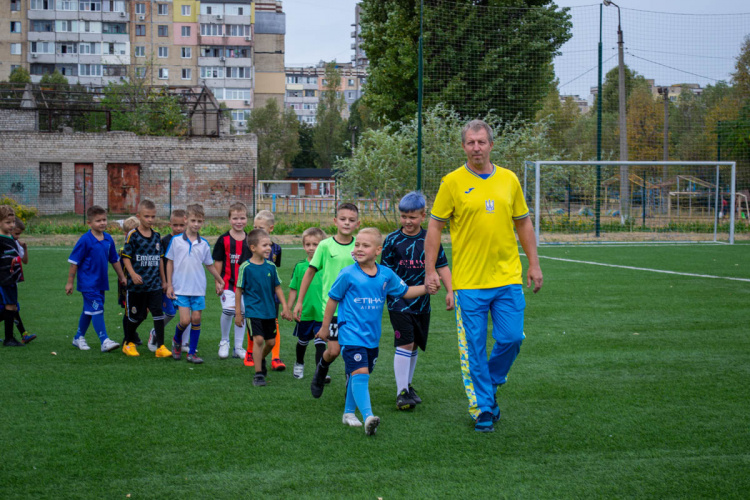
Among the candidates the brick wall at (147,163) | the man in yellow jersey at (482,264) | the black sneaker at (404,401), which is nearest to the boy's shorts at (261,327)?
the black sneaker at (404,401)

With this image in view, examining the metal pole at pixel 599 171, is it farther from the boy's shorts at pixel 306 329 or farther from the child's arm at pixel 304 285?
the child's arm at pixel 304 285

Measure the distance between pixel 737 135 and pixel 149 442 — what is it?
24213mm

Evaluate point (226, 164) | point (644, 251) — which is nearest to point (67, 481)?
point (644, 251)

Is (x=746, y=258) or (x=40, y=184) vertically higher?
(x=40, y=184)

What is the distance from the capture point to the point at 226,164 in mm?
35469

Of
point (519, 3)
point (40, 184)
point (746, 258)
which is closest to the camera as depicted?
point (746, 258)

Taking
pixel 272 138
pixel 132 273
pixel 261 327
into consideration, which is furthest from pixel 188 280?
pixel 272 138

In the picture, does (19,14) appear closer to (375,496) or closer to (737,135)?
(737,135)

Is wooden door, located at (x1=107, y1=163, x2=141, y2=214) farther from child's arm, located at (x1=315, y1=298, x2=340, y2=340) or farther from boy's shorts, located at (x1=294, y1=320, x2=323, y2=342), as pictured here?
child's arm, located at (x1=315, y1=298, x2=340, y2=340)

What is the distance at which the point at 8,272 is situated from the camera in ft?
24.2

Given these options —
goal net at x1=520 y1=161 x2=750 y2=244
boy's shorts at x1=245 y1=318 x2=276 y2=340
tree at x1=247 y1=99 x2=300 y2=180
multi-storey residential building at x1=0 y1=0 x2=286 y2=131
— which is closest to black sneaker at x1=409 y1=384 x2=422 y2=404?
boy's shorts at x1=245 y1=318 x2=276 y2=340

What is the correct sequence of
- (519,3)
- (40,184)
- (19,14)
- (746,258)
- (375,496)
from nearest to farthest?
1. (375,496)
2. (746,258)
3. (519,3)
4. (40,184)
5. (19,14)

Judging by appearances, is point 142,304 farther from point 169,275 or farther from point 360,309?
point 360,309

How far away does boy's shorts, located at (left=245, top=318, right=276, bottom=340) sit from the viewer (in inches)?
233
